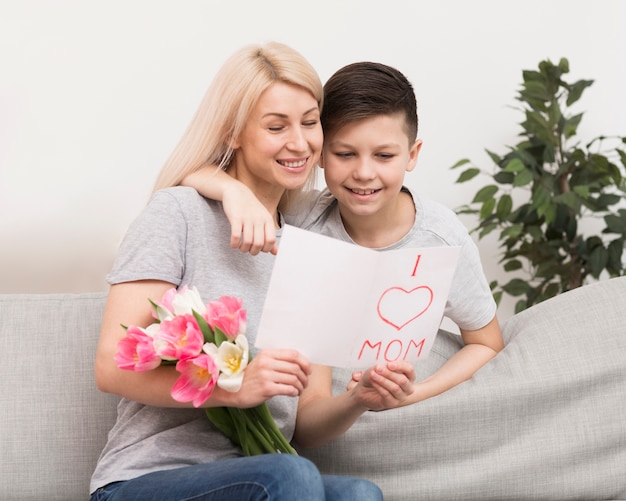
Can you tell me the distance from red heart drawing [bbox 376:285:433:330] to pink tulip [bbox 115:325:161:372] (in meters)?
0.36

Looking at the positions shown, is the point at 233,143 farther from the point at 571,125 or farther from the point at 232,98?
the point at 571,125

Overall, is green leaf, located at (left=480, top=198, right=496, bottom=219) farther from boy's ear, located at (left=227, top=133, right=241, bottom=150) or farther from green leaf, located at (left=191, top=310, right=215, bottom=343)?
green leaf, located at (left=191, top=310, right=215, bottom=343)

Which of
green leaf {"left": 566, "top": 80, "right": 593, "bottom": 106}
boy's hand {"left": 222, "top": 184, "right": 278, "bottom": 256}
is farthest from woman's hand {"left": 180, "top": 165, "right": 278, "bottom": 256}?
green leaf {"left": 566, "top": 80, "right": 593, "bottom": 106}

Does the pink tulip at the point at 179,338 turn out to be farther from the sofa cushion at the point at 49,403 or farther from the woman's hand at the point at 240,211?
the sofa cushion at the point at 49,403

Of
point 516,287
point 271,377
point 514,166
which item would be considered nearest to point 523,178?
point 514,166

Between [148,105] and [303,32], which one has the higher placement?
[303,32]

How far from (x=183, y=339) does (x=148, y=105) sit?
1.77 meters

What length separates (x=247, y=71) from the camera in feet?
5.02

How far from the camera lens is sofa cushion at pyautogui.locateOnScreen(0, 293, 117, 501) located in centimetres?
171

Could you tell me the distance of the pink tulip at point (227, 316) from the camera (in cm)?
120

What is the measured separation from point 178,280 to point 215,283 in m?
0.06

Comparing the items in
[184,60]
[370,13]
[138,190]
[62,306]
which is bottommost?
[138,190]

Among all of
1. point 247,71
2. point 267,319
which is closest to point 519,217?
point 247,71

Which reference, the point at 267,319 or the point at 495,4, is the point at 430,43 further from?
the point at 267,319
